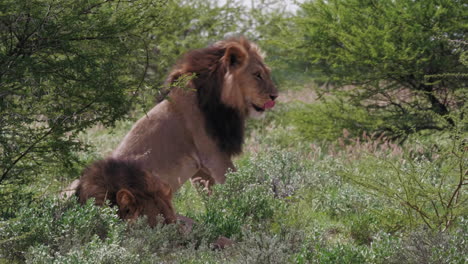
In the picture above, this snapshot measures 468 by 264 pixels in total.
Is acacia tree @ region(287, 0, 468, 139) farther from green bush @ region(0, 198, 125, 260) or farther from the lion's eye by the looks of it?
green bush @ region(0, 198, 125, 260)

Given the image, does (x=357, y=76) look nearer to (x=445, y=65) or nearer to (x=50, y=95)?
(x=445, y=65)

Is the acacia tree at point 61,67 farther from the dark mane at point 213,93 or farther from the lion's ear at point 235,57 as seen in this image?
the lion's ear at point 235,57

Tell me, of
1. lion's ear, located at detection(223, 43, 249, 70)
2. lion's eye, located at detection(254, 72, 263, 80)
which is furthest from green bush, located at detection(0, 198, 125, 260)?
lion's eye, located at detection(254, 72, 263, 80)

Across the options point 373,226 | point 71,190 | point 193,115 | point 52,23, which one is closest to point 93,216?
point 71,190

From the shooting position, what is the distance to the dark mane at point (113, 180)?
15.2ft

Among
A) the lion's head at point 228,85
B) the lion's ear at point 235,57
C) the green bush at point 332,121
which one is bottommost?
the green bush at point 332,121

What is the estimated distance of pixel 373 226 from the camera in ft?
16.7

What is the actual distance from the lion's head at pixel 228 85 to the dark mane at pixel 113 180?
128 cm

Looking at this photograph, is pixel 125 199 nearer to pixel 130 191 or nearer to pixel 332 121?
pixel 130 191

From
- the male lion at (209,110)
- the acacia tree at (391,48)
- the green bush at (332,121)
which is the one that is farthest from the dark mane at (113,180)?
the green bush at (332,121)

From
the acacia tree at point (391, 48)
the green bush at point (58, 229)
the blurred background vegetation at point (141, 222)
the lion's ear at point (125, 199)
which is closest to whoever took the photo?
the blurred background vegetation at point (141, 222)

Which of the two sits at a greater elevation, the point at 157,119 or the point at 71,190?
the point at 157,119

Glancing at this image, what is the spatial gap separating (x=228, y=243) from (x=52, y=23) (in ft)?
6.59

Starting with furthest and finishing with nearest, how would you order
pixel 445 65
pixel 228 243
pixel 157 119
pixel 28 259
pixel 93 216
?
pixel 445 65 → pixel 157 119 → pixel 228 243 → pixel 93 216 → pixel 28 259
